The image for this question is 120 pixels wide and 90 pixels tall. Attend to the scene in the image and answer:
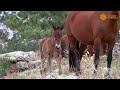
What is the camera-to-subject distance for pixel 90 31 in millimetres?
6277

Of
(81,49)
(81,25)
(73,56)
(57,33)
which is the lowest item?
(73,56)

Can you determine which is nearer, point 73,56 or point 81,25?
point 81,25

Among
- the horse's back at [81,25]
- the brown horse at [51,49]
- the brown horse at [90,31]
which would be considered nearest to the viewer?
the brown horse at [90,31]

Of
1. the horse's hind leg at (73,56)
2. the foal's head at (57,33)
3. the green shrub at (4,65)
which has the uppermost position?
the foal's head at (57,33)

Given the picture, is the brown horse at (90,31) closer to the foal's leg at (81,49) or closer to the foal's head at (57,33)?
the foal's leg at (81,49)

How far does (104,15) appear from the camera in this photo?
5625mm

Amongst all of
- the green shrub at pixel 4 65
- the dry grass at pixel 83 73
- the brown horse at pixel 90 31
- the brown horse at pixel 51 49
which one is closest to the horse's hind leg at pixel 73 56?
the brown horse at pixel 90 31

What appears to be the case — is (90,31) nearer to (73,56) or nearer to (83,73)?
(83,73)

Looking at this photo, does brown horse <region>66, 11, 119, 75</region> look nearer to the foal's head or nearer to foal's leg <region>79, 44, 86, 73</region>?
foal's leg <region>79, 44, 86, 73</region>

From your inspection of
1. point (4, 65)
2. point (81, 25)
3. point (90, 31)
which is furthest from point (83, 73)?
point (4, 65)

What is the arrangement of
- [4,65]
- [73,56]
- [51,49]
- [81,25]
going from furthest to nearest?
1. [51,49]
2. [4,65]
3. [73,56]
4. [81,25]

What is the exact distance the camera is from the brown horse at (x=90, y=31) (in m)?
5.81
